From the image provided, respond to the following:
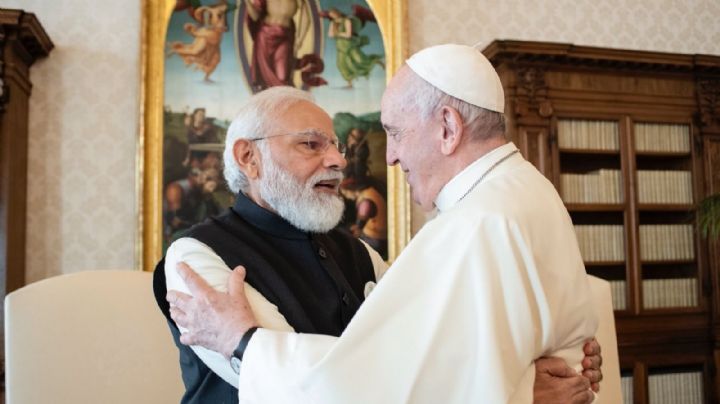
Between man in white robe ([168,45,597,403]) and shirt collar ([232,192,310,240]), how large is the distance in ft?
1.60

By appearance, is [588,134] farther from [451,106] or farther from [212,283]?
[212,283]

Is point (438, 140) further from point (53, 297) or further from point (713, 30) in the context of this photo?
point (713, 30)

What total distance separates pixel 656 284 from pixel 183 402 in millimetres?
4414

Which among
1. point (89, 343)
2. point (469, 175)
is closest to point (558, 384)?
point (469, 175)

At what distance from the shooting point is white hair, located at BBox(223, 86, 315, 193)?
2.29 meters

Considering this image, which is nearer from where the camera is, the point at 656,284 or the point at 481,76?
the point at 481,76

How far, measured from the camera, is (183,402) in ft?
6.72

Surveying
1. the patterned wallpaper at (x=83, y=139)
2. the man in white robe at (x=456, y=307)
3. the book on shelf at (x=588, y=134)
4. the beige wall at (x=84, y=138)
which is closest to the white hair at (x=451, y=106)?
the man in white robe at (x=456, y=307)

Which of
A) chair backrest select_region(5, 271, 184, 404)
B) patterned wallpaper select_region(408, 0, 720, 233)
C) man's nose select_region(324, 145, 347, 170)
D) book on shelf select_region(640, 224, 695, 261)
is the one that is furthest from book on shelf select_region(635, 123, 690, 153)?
chair backrest select_region(5, 271, 184, 404)

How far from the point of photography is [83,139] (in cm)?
474

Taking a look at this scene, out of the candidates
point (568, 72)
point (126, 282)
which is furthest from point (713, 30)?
point (126, 282)

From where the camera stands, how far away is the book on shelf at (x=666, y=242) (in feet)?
17.7

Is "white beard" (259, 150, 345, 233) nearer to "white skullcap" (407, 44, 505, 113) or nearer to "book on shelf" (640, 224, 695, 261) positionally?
"white skullcap" (407, 44, 505, 113)

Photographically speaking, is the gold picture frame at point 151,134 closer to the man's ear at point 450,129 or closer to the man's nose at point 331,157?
the man's nose at point 331,157
